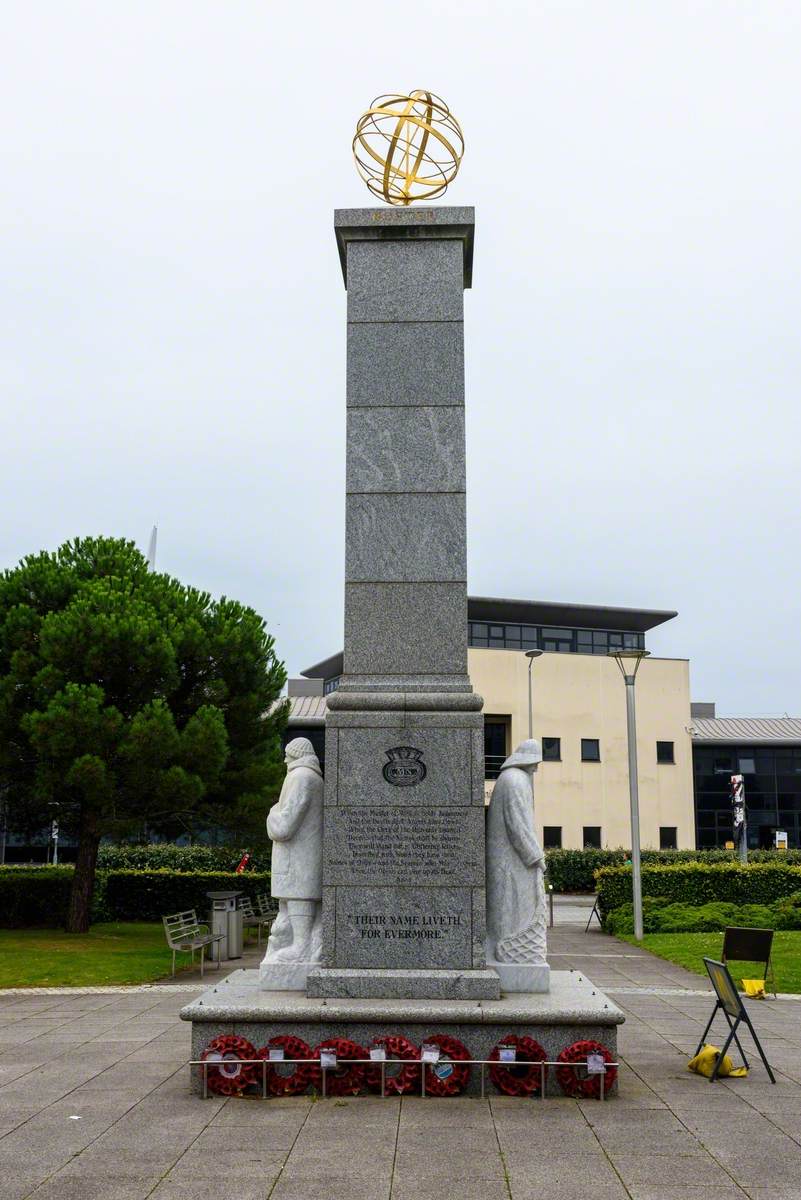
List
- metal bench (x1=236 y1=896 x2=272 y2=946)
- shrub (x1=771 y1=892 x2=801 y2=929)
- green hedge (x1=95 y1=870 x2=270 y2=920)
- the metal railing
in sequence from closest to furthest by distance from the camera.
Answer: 1. the metal railing
2. metal bench (x1=236 y1=896 x2=272 y2=946)
3. shrub (x1=771 y1=892 x2=801 y2=929)
4. green hedge (x1=95 y1=870 x2=270 y2=920)

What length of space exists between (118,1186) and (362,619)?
494 cm

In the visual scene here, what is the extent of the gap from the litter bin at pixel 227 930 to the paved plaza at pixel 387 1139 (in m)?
9.37

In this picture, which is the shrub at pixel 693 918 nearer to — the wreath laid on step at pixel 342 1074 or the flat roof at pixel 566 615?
the wreath laid on step at pixel 342 1074

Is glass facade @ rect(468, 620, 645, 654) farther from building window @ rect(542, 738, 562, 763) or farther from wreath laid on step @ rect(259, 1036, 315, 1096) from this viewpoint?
wreath laid on step @ rect(259, 1036, 315, 1096)

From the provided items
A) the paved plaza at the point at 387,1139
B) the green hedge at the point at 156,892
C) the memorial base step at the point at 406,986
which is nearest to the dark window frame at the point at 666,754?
the green hedge at the point at 156,892

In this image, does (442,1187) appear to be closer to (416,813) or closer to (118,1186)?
(118,1186)

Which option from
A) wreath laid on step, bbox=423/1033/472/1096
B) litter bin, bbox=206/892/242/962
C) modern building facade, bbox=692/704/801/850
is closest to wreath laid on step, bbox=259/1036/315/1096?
wreath laid on step, bbox=423/1033/472/1096

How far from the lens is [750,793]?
177 feet

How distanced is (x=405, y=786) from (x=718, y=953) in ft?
39.9

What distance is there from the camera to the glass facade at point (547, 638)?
5581 centimetres

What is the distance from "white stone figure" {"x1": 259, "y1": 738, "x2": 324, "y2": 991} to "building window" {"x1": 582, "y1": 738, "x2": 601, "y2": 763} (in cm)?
4139

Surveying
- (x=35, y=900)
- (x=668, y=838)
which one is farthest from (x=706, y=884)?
(x=668, y=838)

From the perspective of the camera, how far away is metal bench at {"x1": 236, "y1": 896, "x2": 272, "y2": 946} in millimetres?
21898

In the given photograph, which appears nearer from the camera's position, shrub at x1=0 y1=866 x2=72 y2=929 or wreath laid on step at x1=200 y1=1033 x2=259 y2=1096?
wreath laid on step at x1=200 y1=1033 x2=259 y2=1096
